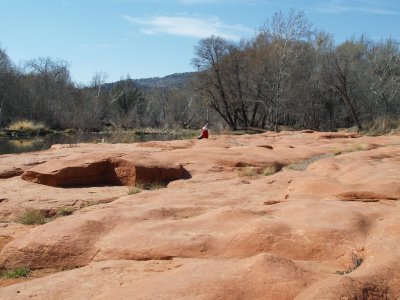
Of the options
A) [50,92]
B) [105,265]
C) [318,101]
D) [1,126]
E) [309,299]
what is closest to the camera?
[309,299]

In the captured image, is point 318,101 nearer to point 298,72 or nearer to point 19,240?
point 298,72

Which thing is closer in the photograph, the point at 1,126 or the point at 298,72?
the point at 298,72

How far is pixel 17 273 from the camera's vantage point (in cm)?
578

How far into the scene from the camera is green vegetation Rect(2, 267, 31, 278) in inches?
226

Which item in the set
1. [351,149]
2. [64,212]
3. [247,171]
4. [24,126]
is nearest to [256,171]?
[247,171]

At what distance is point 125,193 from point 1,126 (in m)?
42.8

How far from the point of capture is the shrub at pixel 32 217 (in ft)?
27.2

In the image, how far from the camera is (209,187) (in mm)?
9992

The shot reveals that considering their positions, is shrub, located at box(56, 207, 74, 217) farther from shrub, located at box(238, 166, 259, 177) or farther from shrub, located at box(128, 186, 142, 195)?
shrub, located at box(238, 166, 259, 177)

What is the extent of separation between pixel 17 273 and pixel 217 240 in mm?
2349

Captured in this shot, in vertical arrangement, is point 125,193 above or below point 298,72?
below

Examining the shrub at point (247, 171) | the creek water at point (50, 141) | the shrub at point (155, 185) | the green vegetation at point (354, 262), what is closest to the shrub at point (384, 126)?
the creek water at point (50, 141)

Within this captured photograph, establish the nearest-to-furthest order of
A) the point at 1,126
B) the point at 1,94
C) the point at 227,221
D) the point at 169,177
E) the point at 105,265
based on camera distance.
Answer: the point at 105,265, the point at 227,221, the point at 169,177, the point at 1,126, the point at 1,94

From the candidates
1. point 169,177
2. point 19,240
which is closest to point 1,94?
point 169,177
